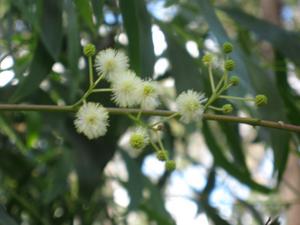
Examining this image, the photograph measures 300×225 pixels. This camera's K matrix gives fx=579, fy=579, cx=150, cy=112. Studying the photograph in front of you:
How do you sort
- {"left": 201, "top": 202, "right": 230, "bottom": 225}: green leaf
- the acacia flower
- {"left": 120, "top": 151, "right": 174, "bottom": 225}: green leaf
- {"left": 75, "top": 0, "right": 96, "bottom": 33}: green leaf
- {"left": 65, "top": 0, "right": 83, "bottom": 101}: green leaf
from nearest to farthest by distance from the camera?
1. the acacia flower
2. {"left": 75, "top": 0, "right": 96, "bottom": 33}: green leaf
3. {"left": 65, "top": 0, "right": 83, "bottom": 101}: green leaf
4. {"left": 201, "top": 202, "right": 230, "bottom": 225}: green leaf
5. {"left": 120, "top": 151, "right": 174, "bottom": 225}: green leaf

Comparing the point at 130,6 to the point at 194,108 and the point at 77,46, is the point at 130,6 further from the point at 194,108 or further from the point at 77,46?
the point at 194,108

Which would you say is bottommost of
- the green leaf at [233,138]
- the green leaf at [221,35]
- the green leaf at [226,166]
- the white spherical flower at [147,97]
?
the green leaf at [226,166]

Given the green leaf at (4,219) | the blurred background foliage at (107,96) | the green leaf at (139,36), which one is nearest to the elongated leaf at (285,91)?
the blurred background foliage at (107,96)

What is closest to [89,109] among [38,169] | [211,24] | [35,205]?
[211,24]

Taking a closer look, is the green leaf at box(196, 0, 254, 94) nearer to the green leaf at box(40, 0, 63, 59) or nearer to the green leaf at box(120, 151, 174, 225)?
the green leaf at box(40, 0, 63, 59)

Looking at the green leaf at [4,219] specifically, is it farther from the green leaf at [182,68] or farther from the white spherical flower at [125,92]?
the green leaf at [182,68]

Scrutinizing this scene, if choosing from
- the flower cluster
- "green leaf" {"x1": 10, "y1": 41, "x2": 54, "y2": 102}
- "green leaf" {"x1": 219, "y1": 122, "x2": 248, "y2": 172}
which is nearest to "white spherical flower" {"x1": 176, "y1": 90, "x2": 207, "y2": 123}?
the flower cluster

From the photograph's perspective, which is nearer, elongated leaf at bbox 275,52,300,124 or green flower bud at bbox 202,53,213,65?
green flower bud at bbox 202,53,213,65
